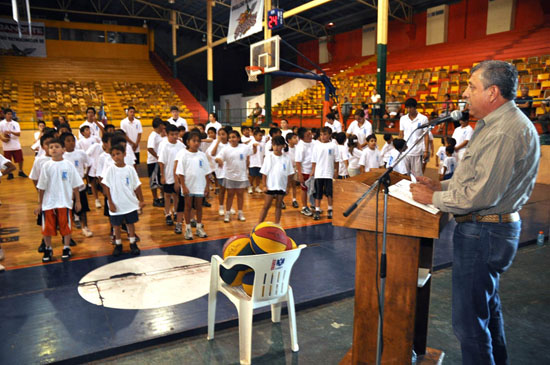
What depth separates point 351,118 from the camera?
45.1ft

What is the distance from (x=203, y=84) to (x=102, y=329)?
24.3 m

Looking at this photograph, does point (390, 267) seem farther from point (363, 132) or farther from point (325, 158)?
point (363, 132)

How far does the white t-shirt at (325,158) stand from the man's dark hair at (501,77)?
429cm

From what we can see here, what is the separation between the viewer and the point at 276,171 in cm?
552

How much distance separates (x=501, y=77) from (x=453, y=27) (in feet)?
60.1

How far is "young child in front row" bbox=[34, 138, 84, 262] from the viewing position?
4359 millimetres

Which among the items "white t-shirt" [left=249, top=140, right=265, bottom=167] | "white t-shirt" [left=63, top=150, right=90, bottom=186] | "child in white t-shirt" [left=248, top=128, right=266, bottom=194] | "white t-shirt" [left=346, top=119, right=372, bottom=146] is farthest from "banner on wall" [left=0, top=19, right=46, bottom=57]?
"white t-shirt" [left=346, top=119, right=372, bottom=146]

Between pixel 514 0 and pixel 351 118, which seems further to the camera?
pixel 514 0

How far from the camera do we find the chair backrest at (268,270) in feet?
8.32

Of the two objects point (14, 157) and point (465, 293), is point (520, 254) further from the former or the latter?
point (14, 157)

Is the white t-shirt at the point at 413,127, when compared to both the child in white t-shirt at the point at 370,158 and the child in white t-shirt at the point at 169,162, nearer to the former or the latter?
the child in white t-shirt at the point at 370,158

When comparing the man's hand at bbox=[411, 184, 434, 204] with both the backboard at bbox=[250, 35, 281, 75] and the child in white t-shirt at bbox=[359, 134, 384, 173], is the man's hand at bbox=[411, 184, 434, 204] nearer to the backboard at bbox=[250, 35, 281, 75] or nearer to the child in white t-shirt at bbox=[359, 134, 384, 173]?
the child in white t-shirt at bbox=[359, 134, 384, 173]

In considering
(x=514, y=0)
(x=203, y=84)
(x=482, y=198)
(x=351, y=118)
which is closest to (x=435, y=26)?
(x=514, y=0)

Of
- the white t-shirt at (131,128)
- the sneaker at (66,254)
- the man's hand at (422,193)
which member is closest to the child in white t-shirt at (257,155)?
the white t-shirt at (131,128)
